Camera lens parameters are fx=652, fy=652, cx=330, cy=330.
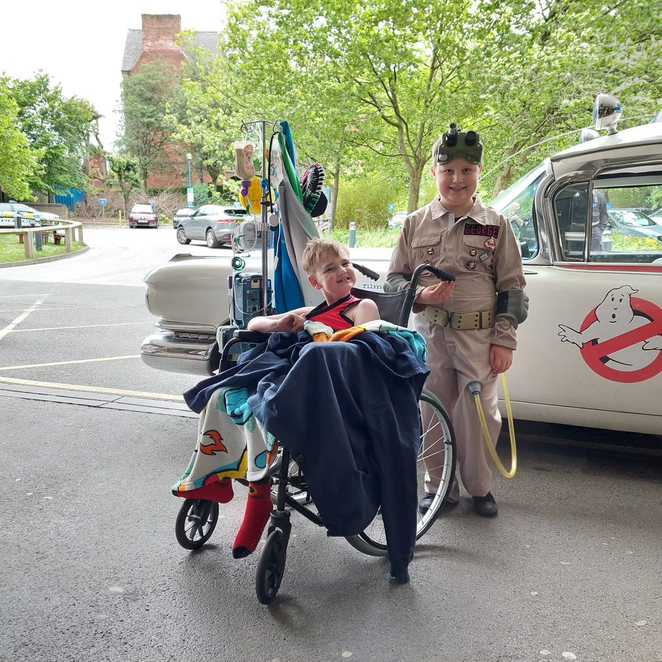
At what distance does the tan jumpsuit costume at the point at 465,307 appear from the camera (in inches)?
123

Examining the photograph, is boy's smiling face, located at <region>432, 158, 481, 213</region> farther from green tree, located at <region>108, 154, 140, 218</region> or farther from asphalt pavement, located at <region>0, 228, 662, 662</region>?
green tree, located at <region>108, 154, 140, 218</region>

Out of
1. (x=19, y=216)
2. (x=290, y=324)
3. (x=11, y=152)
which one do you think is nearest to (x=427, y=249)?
(x=290, y=324)

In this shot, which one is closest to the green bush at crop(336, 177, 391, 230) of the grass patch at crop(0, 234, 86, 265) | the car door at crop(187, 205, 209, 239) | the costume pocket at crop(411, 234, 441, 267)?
the car door at crop(187, 205, 209, 239)

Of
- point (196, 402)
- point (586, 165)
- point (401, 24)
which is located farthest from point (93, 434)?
point (401, 24)

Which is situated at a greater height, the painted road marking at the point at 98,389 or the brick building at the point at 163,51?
the brick building at the point at 163,51

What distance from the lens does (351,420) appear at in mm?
2404

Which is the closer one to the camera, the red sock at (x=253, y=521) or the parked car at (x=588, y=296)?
the red sock at (x=253, y=521)

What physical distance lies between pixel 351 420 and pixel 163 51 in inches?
2260

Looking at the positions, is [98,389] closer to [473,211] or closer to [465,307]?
[465,307]

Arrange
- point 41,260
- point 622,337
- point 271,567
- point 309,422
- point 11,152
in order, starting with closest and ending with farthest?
point 309,422
point 271,567
point 622,337
point 41,260
point 11,152

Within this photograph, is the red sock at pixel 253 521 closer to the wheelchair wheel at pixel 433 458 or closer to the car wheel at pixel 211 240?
the wheelchair wheel at pixel 433 458

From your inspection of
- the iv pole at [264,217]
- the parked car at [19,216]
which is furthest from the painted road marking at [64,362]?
the parked car at [19,216]

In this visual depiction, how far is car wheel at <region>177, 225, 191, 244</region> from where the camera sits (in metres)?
24.4

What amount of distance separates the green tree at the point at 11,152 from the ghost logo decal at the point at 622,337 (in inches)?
986
